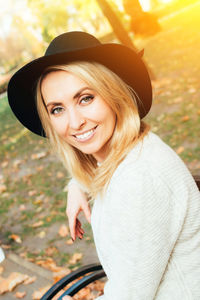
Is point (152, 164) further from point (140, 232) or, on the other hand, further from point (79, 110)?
point (79, 110)

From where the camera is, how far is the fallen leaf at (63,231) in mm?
4088

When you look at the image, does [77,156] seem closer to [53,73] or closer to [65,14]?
[53,73]

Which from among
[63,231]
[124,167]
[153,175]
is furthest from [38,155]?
[153,175]

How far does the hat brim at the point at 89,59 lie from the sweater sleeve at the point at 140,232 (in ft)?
2.02

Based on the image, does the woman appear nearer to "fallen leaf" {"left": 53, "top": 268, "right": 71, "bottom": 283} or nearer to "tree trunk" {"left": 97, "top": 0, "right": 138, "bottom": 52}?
"fallen leaf" {"left": 53, "top": 268, "right": 71, "bottom": 283}

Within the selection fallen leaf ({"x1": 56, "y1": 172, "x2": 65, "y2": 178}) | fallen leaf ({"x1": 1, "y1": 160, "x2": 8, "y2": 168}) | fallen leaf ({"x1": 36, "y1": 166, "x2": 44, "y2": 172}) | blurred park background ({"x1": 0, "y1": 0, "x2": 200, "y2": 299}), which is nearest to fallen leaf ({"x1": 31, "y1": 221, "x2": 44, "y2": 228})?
blurred park background ({"x1": 0, "y1": 0, "x2": 200, "y2": 299})

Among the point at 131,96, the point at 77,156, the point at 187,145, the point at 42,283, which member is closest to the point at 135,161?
the point at 131,96

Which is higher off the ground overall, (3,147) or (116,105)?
(116,105)

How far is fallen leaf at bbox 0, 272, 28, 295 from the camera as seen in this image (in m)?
3.18

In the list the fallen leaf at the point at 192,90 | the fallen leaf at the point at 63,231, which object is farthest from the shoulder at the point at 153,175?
the fallen leaf at the point at 192,90

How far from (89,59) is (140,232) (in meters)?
0.88

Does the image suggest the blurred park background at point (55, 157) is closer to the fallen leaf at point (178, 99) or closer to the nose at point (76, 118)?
the fallen leaf at point (178, 99)

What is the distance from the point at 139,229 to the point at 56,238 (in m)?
2.97

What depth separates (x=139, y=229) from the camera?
131cm
